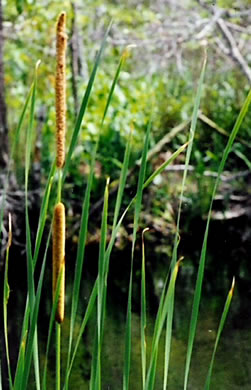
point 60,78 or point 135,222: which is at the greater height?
point 60,78

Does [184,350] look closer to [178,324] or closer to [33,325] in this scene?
[178,324]

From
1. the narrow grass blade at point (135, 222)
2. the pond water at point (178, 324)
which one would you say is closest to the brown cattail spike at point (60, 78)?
the narrow grass blade at point (135, 222)

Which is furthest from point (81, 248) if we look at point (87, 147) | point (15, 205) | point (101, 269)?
point (87, 147)

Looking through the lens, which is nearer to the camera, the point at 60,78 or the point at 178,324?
the point at 60,78

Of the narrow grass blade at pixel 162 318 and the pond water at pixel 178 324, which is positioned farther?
the pond water at pixel 178 324

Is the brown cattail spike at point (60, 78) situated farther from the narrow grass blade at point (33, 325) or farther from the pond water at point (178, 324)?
the pond water at point (178, 324)

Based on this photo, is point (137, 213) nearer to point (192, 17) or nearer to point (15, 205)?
point (15, 205)

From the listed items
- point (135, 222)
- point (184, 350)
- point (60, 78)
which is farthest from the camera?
A: point (184, 350)

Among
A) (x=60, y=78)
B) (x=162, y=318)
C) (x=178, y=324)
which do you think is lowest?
(x=178, y=324)

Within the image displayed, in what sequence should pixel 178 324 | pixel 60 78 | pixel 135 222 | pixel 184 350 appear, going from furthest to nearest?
1. pixel 178 324
2. pixel 184 350
3. pixel 135 222
4. pixel 60 78

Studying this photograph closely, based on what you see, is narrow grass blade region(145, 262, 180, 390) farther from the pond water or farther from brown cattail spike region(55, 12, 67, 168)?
the pond water

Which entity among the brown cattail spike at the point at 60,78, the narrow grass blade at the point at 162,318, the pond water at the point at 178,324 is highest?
the brown cattail spike at the point at 60,78

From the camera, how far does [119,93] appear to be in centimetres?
488

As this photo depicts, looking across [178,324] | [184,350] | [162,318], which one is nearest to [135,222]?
[162,318]
